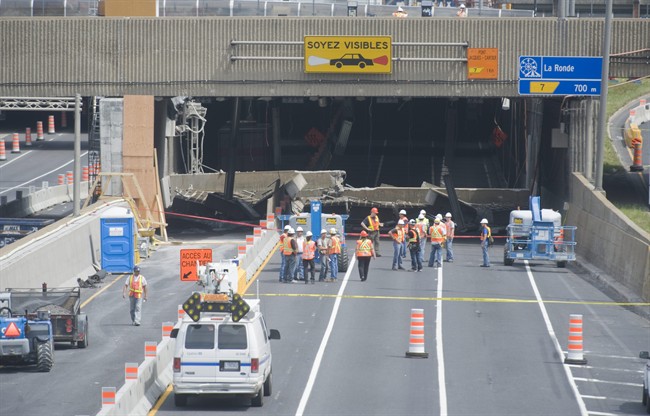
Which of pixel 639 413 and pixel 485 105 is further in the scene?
pixel 485 105

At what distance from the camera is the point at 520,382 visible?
26.1m

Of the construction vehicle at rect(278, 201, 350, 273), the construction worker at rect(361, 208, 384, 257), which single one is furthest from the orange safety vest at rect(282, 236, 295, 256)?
the construction worker at rect(361, 208, 384, 257)

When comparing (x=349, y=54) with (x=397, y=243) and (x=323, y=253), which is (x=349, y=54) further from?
(x=323, y=253)

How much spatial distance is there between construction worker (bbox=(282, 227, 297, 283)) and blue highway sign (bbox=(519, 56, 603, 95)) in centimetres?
1360

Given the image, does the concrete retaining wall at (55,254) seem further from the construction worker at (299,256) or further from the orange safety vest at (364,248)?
the orange safety vest at (364,248)

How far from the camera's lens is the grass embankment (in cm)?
4288

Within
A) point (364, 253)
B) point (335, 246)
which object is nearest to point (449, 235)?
point (364, 253)

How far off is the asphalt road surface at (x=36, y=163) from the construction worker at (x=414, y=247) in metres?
25.2

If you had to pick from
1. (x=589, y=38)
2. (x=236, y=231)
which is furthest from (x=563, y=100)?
(x=236, y=231)

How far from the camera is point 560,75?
4650 cm

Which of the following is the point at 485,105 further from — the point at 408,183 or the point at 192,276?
the point at 192,276

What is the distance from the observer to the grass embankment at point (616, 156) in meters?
42.9

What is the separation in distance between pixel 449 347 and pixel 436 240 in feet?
38.4

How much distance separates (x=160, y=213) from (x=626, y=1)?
58.0m
